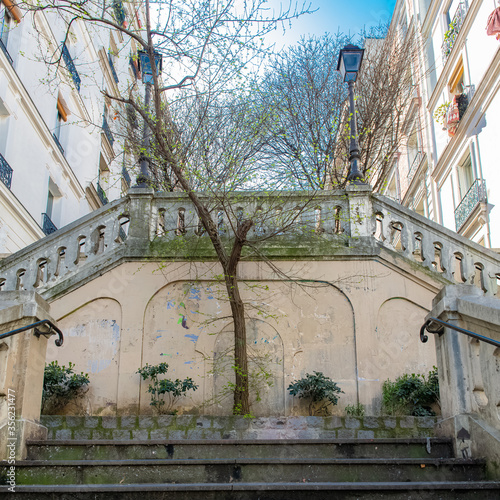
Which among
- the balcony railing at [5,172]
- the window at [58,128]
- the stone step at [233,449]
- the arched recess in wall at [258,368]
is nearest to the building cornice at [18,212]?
the balcony railing at [5,172]

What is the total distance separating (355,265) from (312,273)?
0.69 m

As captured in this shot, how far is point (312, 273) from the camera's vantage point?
9617mm

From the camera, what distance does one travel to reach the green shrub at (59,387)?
8234 millimetres

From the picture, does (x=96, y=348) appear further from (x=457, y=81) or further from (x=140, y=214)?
(x=457, y=81)

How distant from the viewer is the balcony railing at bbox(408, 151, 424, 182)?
71.1ft

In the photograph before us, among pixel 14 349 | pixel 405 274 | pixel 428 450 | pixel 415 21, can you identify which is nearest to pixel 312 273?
pixel 405 274

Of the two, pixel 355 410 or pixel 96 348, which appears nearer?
pixel 355 410

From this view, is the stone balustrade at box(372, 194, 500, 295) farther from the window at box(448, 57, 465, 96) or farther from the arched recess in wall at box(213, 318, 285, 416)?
the window at box(448, 57, 465, 96)

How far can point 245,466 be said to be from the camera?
4801mm

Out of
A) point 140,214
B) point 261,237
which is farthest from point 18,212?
point 261,237

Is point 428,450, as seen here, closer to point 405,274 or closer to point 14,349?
point 14,349

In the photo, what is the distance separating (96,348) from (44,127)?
9.19 m

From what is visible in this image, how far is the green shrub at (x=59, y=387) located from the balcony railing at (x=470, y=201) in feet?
36.2

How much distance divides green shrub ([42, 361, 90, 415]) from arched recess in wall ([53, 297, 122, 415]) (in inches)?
11.0
